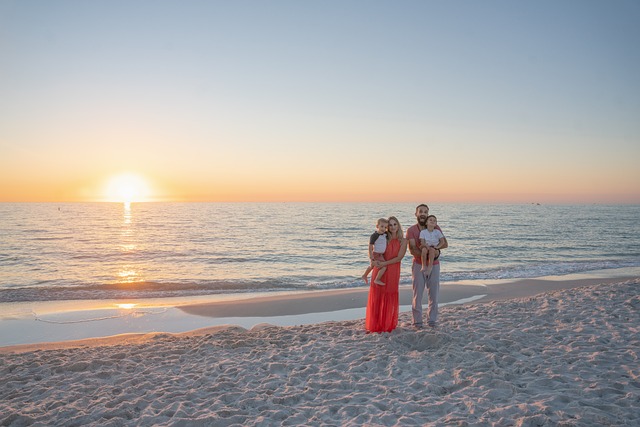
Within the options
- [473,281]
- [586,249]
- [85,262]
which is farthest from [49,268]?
[586,249]

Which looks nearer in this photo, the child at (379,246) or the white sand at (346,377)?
the white sand at (346,377)

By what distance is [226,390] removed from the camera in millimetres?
4844

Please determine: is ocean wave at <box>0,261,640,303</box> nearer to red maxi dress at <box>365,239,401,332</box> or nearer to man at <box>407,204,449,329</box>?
man at <box>407,204,449,329</box>

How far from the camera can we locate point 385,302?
688cm

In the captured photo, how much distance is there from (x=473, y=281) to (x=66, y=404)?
13.1 metres

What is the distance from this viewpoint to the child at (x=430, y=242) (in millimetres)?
6789

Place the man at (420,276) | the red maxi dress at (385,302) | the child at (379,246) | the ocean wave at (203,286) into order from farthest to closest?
the ocean wave at (203,286), the man at (420,276), the red maxi dress at (385,302), the child at (379,246)

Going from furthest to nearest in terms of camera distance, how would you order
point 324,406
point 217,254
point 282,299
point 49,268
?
point 217,254
point 49,268
point 282,299
point 324,406

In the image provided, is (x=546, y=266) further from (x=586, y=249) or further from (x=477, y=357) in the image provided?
(x=477, y=357)

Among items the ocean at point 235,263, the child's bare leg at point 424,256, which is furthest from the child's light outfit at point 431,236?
the ocean at point 235,263

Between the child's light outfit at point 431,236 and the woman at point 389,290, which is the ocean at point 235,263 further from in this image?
the child's light outfit at point 431,236

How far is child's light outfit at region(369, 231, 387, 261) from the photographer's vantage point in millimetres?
6656

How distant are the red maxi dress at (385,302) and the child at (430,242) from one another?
0.45 m

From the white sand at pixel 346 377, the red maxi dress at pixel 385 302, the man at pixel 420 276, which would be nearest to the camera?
the white sand at pixel 346 377
